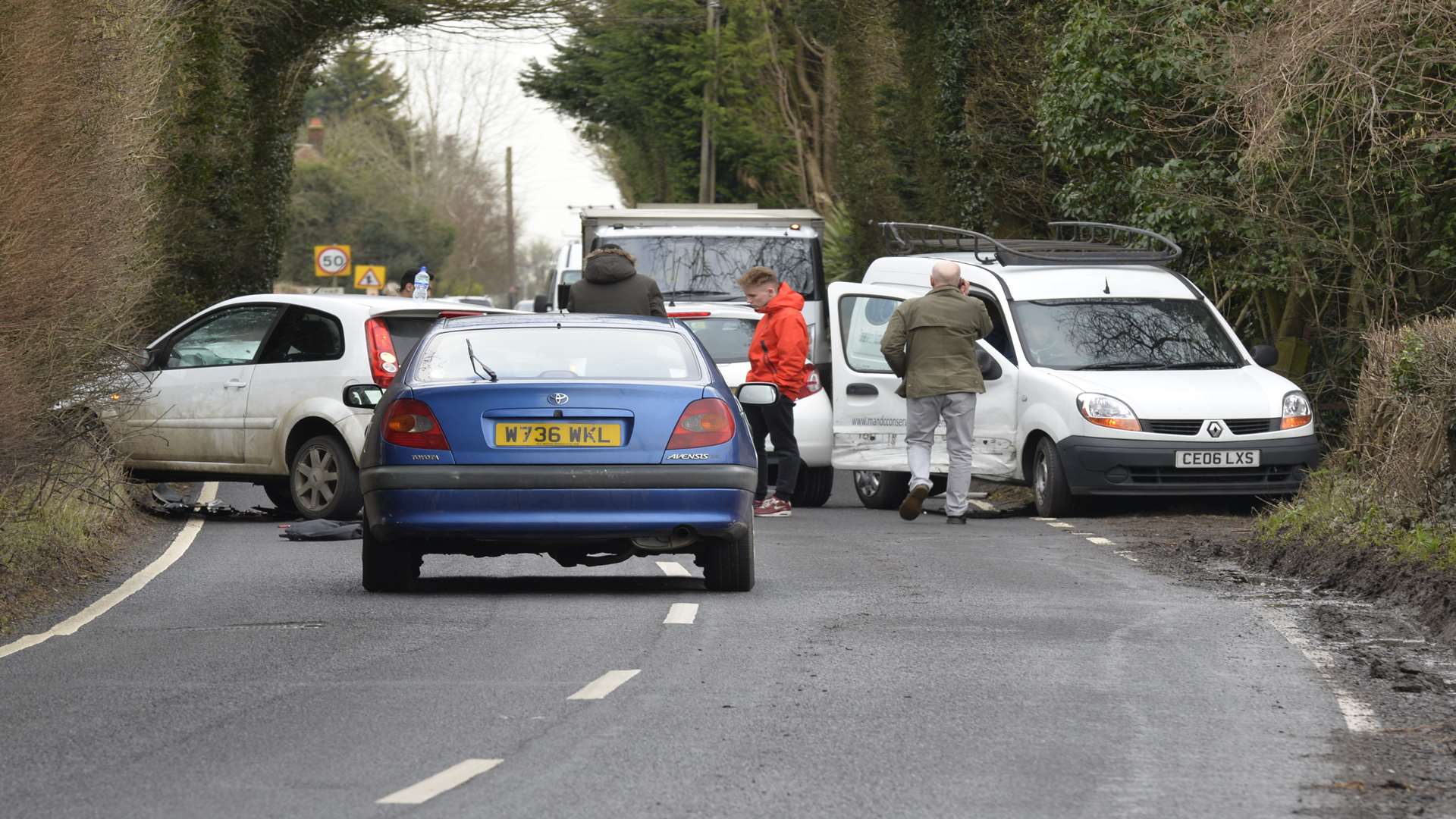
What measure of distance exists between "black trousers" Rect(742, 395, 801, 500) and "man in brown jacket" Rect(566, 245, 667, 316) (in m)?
1.22

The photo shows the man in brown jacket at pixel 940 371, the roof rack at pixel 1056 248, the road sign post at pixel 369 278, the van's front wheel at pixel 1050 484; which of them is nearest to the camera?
the man in brown jacket at pixel 940 371

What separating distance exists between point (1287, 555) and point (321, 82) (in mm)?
25148

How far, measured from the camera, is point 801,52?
5059 centimetres

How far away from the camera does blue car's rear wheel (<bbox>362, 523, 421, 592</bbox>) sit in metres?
11.6

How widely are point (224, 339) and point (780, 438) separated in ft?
14.1

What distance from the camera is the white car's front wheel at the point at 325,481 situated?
15.8 m

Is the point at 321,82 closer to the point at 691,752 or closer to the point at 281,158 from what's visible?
the point at 281,158

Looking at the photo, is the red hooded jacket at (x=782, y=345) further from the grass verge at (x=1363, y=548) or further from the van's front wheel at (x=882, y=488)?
the grass verge at (x=1363, y=548)

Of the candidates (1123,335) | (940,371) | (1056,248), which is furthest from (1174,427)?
(1056,248)

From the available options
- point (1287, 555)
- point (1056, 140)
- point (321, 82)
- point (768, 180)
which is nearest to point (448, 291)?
point (768, 180)

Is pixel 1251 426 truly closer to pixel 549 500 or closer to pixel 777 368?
pixel 777 368

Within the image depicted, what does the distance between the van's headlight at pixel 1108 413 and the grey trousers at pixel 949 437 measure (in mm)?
824

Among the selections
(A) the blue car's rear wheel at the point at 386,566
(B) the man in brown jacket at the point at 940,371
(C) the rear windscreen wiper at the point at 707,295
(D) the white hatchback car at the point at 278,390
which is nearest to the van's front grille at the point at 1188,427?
(B) the man in brown jacket at the point at 940,371

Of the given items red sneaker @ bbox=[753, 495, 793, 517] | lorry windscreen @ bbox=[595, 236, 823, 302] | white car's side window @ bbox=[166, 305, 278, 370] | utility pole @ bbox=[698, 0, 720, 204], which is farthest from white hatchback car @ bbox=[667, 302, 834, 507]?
utility pole @ bbox=[698, 0, 720, 204]
